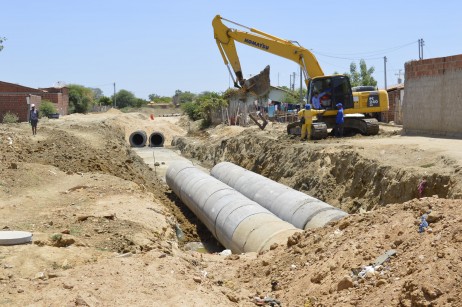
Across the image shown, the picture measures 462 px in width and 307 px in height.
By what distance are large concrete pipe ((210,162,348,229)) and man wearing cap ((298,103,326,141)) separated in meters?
Result: 4.32

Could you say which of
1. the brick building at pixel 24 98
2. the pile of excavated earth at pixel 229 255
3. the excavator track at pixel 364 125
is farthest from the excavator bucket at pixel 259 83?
the brick building at pixel 24 98

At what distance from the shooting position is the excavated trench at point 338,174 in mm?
14617

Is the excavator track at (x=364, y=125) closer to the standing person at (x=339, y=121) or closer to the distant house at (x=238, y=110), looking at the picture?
the standing person at (x=339, y=121)

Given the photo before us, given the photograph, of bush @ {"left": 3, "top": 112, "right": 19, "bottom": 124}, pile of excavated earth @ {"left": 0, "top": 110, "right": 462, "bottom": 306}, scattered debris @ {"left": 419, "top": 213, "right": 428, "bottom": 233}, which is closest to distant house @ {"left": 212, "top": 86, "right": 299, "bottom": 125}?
bush @ {"left": 3, "top": 112, "right": 19, "bottom": 124}

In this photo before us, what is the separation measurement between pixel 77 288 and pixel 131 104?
124 metres

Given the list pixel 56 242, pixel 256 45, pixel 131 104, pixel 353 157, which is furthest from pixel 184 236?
pixel 131 104

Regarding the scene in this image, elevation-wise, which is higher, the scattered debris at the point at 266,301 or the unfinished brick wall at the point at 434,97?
the unfinished brick wall at the point at 434,97

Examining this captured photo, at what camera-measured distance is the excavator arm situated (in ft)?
82.5

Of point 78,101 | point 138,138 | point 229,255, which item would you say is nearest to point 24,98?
point 138,138

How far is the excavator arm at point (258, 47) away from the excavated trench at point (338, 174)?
3.03 m

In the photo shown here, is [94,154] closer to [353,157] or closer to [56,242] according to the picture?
[353,157]

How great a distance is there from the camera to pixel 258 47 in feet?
84.6

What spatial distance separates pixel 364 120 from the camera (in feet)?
79.4

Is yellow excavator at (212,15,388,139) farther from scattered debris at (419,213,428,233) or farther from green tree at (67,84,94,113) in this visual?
green tree at (67,84,94,113)
